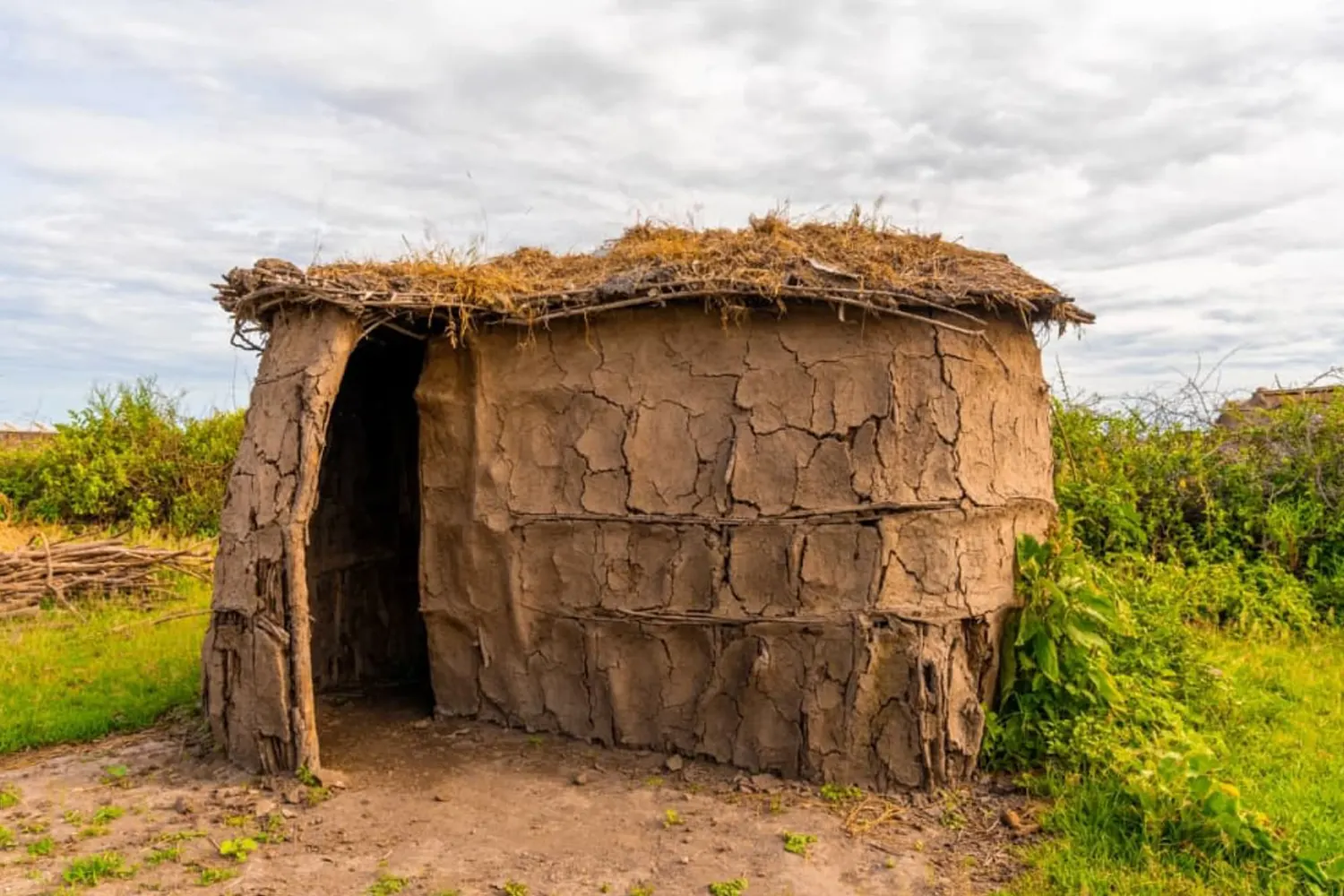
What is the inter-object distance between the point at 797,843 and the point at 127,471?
41.9 feet

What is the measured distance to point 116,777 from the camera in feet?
16.9

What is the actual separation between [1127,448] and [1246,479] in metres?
1.06

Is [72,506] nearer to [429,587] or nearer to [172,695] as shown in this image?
[172,695]

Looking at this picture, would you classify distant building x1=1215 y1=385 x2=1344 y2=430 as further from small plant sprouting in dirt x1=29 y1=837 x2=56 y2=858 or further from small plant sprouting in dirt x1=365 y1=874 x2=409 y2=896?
small plant sprouting in dirt x1=29 y1=837 x2=56 y2=858

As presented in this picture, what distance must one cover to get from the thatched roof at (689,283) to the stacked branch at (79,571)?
600cm

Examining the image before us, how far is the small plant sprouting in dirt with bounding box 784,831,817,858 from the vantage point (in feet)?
14.0

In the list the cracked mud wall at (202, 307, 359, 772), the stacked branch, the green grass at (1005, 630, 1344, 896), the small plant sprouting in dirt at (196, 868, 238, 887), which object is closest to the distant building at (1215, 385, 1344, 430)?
the green grass at (1005, 630, 1344, 896)

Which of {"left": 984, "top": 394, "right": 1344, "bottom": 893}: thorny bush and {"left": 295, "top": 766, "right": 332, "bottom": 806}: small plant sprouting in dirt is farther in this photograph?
{"left": 295, "top": 766, "right": 332, "bottom": 806}: small plant sprouting in dirt

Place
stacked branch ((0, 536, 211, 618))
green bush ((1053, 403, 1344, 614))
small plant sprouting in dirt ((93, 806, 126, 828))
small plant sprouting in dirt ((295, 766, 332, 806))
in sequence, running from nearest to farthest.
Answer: small plant sprouting in dirt ((93, 806, 126, 828)), small plant sprouting in dirt ((295, 766, 332, 806)), green bush ((1053, 403, 1344, 614)), stacked branch ((0, 536, 211, 618))

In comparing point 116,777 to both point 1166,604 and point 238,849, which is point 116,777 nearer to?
point 238,849

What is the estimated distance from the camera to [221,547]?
17.2ft

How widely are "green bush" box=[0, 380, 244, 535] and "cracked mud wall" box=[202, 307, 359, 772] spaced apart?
9552 millimetres

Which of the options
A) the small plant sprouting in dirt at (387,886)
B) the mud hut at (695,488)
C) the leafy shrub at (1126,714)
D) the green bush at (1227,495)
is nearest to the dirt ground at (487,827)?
the small plant sprouting in dirt at (387,886)

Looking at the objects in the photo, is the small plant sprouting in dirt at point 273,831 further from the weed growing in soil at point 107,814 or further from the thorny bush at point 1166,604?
the thorny bush at point 1166,604
